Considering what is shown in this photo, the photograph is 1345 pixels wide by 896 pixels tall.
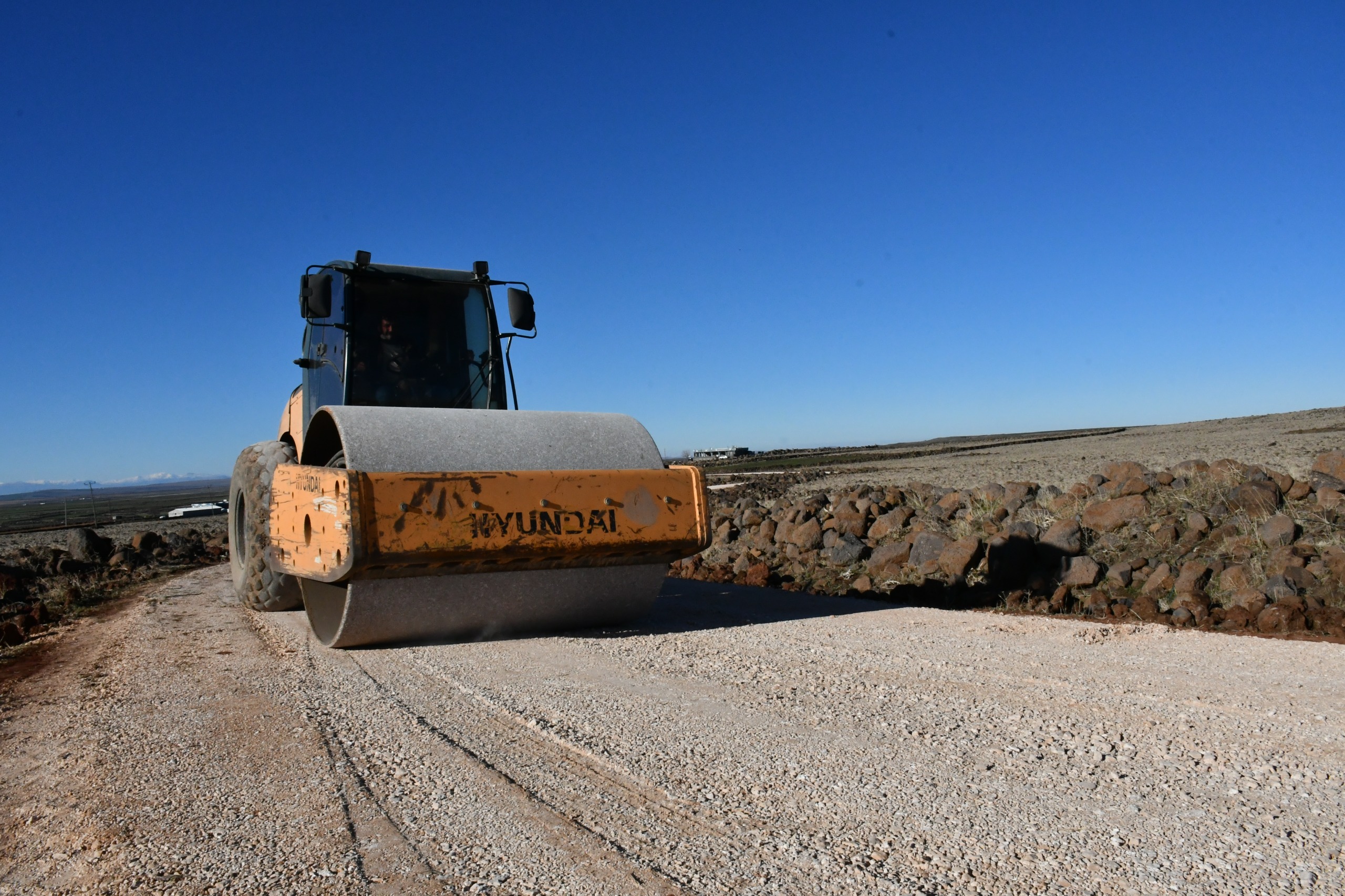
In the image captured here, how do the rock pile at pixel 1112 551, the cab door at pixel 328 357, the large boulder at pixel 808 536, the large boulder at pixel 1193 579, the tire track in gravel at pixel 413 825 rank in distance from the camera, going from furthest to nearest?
the large boulder at pixel 808 536 → the cab door at pixel 328 357 → the large boulder at pixel 1193 579 → the rock pile at pixel 1112 551 → the tire track in gravel at pixel 413 825

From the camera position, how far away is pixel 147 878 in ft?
9.73

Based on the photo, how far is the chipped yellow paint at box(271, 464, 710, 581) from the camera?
5457mm

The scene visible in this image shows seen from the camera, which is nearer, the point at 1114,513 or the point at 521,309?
the point at 521,309

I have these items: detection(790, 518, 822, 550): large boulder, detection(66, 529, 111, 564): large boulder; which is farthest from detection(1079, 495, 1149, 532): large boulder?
detection(66, 529, 111, 564): large boulder

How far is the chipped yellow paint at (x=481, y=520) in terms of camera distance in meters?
5.46

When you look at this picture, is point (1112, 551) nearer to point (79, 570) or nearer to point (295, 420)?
point (295, 420)

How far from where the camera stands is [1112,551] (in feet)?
29.1

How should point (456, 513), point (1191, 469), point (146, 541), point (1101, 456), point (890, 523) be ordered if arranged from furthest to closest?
point (1101, 456), point (146, 541), point (890, 523), point (1191, 469), point (456, 513)

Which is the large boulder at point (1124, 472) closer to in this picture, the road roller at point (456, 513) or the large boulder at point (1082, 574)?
the large boulder at point (1082, 574)

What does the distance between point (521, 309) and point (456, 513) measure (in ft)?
8.70

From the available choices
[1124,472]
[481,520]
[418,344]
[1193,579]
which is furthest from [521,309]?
[1124,472]

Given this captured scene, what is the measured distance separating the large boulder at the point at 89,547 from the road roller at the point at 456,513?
935 cm

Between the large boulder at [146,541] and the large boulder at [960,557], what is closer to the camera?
the large boulder at [960,557]

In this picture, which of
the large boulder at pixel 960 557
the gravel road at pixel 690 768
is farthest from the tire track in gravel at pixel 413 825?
the large boulder at pixel 960 557
